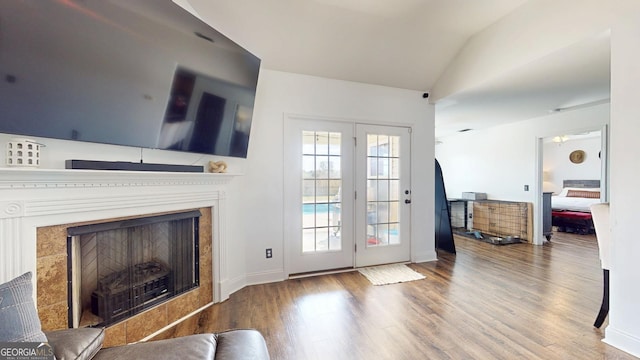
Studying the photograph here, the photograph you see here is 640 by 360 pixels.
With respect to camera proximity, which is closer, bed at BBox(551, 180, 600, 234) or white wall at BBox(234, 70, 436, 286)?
white wall at BBox(234, 70, 436, 286)

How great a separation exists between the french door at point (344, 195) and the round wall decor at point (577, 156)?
752 centimetres

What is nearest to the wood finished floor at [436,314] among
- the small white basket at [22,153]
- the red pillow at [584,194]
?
the small white basket at [22,153]

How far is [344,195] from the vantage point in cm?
341

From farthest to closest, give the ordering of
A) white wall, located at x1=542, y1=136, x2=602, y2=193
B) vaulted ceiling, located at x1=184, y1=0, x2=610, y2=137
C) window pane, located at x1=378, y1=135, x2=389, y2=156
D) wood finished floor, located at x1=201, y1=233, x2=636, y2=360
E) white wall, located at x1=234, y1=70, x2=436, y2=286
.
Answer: white wall, located at x1=542, y1=136, x2=602, y2=193
window pane, located at x1=378, y1=135, x2=389, y2=156
white wall, located at x1=234, y1=70, x2=436, y2=286
vaulted ceiling, located at x1=184, y1=0, x2=610, y2=137
wood finished floor, located at x1=201, y1=233, x2=636, y2=360

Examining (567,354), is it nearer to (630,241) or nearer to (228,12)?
(630,241)

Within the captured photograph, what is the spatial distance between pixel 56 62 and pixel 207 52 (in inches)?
38.4

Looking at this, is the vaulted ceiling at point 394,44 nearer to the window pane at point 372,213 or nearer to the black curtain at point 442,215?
the black curtain at point 442,215

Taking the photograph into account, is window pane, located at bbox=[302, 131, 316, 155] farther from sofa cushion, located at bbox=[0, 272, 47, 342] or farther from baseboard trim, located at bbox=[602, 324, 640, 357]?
baseboard trim, located at bbox=[602, 324, 640, 357]

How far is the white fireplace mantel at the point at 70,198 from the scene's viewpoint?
1.34m

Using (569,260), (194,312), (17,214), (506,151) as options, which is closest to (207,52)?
(17,214)

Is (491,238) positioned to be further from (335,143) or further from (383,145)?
(335,143)

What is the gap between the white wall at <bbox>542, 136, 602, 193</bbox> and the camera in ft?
24.4

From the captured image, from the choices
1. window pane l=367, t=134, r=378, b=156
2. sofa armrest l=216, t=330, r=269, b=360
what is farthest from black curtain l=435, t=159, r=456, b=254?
sofa armrest l=216, t=330, r=269, b=360

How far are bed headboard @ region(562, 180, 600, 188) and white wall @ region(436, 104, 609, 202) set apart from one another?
4014 mm
